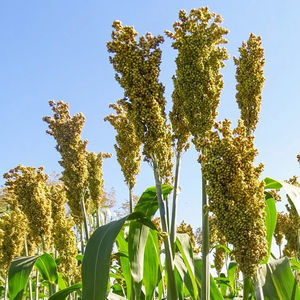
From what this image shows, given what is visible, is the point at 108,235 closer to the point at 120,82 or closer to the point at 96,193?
the point at 120,82

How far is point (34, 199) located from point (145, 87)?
1.75 meters

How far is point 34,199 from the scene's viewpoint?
12.3ft

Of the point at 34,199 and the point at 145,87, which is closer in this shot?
the point at 145,87

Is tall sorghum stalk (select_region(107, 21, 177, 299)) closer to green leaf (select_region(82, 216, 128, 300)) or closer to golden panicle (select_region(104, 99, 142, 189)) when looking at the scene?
green leaf (select_region(82, 216, 128, 300))

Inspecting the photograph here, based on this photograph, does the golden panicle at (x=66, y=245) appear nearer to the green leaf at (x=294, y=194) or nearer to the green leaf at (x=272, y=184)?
the green leaf at (x=272, y=184)

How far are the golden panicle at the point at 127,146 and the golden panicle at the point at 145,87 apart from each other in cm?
173

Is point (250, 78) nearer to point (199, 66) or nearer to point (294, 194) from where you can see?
point (199, 66)

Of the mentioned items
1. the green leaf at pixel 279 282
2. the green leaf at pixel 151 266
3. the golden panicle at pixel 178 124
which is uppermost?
the golden panicle at pixel 178 124

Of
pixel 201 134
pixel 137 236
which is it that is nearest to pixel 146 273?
pixel 137 236

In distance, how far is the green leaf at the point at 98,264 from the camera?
196 cm

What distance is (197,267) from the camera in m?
3.01

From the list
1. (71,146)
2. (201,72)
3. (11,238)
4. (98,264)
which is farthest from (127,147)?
(98,264)

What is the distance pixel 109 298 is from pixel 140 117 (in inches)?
55.9

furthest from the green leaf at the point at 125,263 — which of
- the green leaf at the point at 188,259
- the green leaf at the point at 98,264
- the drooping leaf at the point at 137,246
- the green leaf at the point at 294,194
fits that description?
the green leaf at the point at 294,194
